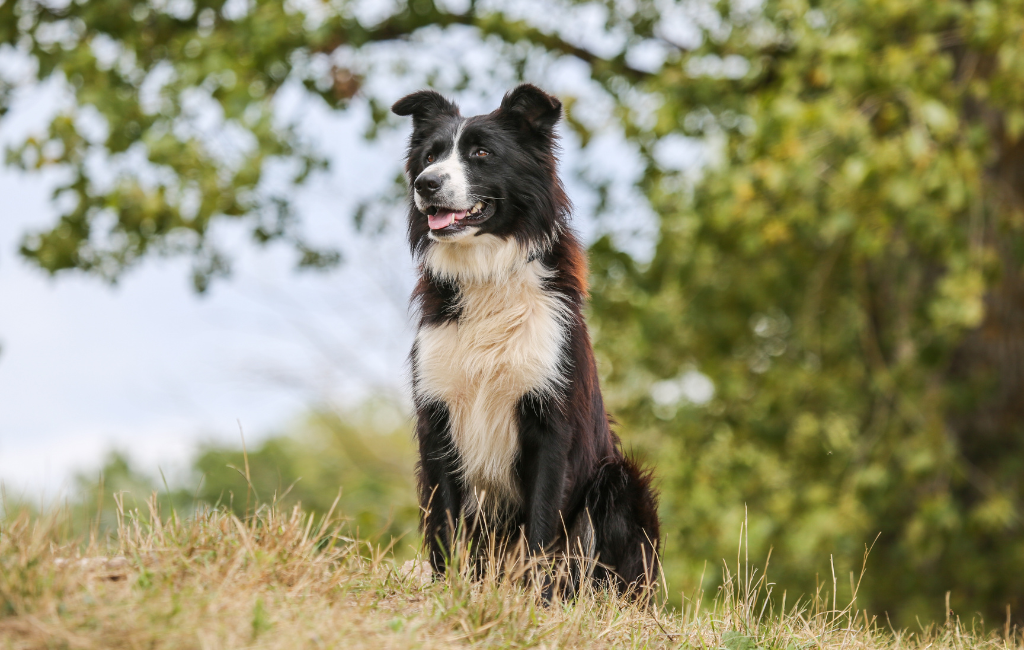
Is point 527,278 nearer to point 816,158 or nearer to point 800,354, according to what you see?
point 816,158

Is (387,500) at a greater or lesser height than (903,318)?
lesser

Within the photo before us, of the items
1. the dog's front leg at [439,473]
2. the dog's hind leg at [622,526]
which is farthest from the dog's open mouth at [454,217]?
the dog's hind leg at [622,526]

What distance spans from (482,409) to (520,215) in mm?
893

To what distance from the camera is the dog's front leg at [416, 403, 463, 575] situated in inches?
159

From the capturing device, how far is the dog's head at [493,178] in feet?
13.1

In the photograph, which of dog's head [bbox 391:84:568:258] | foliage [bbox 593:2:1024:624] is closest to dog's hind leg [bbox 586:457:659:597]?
dog's head [bbox 391:84:568:258]

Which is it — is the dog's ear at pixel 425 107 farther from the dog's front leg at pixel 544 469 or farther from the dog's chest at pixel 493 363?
the dog's front leg at pixel 544 469

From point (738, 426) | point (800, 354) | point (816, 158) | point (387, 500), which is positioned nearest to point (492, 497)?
point (816, 158)

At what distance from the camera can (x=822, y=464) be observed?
9680 mm

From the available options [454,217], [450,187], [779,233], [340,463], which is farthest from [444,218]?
[340,463]

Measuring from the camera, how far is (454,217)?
403 centimetres

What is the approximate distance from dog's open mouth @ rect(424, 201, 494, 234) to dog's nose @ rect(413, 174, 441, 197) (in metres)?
0.10

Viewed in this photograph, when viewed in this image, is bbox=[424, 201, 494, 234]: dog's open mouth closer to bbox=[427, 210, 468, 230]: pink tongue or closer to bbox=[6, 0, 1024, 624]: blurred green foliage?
bbox=[427, 210, 468, 230]: pink tongue

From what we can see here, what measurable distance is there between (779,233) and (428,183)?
416 cm
